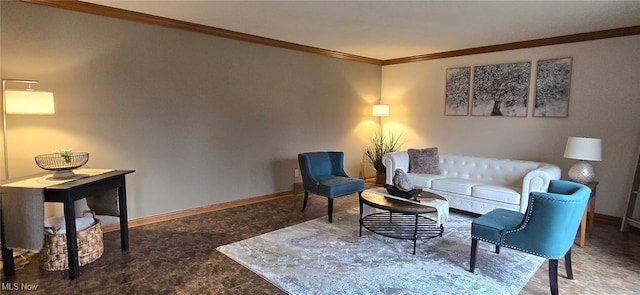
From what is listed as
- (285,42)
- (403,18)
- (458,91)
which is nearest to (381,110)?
(458,91)

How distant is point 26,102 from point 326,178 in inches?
123

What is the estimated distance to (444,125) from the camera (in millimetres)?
5816

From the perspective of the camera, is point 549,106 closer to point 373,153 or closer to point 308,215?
point 373,153

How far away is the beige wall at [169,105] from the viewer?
10.6ft

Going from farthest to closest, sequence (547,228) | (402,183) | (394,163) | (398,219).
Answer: (394,163) → (398,219) → (402,183) → (547,228)

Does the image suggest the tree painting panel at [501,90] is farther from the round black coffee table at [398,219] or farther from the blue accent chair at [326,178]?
the blue accent chair at [326,178]

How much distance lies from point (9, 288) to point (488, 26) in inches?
203

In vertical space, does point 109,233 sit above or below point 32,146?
below

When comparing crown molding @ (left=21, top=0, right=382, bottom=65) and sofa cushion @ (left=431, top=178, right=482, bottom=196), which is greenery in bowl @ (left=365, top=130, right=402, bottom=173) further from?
crown molding @ (left=21, top=0, right=382, bottom=65)

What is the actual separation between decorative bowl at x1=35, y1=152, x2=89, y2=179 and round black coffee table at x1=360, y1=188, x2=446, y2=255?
2656 millimetres

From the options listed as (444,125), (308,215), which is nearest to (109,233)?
(308,215)

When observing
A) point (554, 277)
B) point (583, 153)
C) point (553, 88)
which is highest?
point (553, 88)

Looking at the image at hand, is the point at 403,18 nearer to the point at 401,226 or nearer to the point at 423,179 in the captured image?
the point at 423,179

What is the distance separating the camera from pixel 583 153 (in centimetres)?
366
